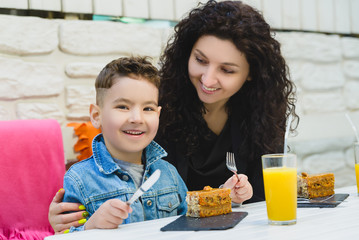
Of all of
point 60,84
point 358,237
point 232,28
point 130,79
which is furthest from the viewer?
point 60,84

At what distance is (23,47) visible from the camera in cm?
215

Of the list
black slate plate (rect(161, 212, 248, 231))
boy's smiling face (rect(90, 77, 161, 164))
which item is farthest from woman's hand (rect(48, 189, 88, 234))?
black slate plate (rect(161, 212, 248, 231))

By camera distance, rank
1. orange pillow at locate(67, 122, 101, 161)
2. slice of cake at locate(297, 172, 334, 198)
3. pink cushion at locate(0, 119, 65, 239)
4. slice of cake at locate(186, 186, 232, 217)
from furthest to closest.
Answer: orange pillow at locate(67, 122, 101, 161) → pink cushion at locate(0, 119, 65, 239) → slice of cake at locate(297, 172, 334, 198) → slice of cake at locate(186, 186, 232, 217)

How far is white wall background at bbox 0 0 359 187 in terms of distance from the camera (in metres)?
2.15

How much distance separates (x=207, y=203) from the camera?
121 cm

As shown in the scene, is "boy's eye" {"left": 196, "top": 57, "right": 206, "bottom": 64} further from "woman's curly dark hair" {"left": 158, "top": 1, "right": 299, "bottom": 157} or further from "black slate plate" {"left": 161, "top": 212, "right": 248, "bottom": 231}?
"black slate plate" {"left": 161, "top": 212, "right": 248, "bottom": 231}

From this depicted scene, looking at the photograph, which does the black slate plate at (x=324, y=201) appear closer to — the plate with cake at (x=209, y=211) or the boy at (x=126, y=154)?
the plate with cake at (x=209, y=211)

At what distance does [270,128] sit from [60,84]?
1.04m

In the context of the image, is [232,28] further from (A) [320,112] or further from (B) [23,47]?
(A) [320,112]

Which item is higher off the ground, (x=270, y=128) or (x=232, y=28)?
(x=232, y=28)

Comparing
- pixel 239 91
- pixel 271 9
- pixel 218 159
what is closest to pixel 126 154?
pixel 218 159

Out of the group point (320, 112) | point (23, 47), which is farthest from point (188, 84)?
point (320, 112)

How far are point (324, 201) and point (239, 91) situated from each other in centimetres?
89

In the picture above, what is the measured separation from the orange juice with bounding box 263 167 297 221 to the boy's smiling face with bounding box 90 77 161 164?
1.48 feet
